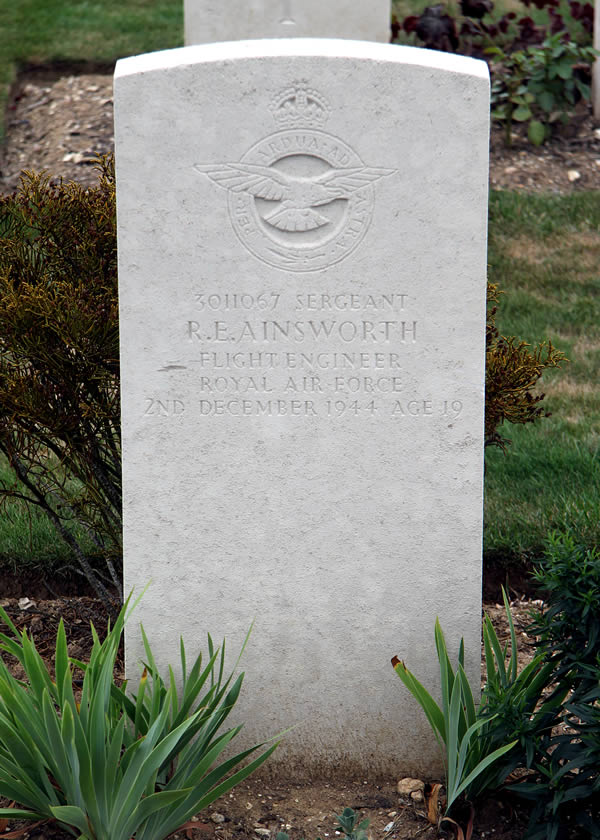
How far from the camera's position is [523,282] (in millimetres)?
6957

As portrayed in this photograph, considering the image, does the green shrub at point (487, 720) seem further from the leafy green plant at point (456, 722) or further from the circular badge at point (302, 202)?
the circular badge at point (302, 202)

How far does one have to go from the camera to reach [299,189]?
10.1 feet

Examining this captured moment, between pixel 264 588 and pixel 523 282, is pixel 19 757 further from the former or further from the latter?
pixel 523 282

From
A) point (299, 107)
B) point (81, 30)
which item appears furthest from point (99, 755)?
point (81, 30)

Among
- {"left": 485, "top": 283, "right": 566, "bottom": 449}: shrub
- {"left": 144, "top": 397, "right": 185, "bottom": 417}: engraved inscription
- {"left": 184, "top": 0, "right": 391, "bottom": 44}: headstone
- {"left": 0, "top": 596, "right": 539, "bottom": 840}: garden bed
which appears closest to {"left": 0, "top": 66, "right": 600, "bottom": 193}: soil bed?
{"left": 184, "top": 0, "right": 391, "bottom": 44}: headstone

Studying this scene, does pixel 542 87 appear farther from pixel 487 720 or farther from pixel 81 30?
Result: pixel 487 720

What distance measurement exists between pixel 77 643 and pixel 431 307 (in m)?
1.93

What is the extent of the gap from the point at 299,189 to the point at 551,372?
3.40 metres

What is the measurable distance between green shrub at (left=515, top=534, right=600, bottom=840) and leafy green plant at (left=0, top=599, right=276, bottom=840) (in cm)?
82

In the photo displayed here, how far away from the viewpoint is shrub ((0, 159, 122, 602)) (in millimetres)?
3490

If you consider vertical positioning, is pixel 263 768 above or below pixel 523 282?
below

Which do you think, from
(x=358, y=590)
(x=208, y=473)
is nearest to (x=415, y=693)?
(x=358, y=590)

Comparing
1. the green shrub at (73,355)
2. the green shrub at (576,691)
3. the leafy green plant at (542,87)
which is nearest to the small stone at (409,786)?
the green shrub at (576,691)

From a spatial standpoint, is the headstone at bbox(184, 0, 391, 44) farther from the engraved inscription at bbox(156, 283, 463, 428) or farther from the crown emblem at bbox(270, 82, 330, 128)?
the engraved inscription at bbox(156, 283, 463, 428)
